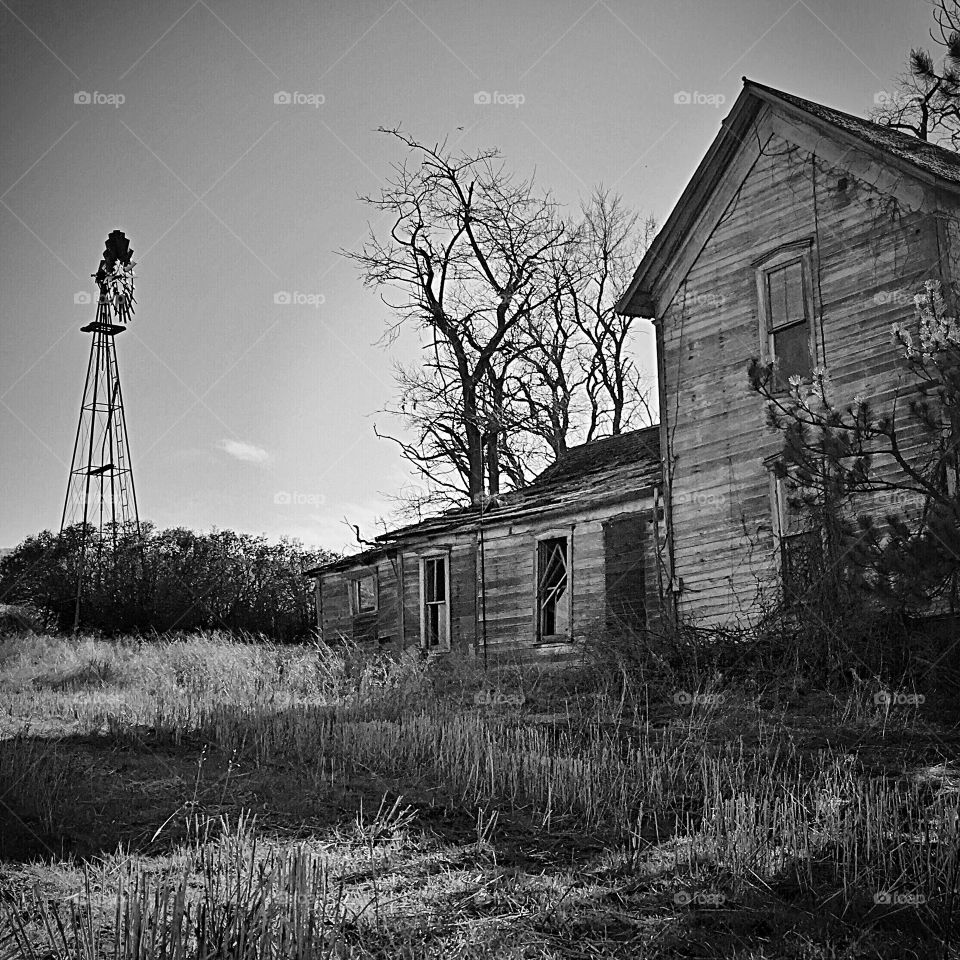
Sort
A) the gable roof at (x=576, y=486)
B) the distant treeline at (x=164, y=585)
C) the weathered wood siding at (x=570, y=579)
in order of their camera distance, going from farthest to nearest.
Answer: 1. the distant treeline at (x=164, y=585)
2. the gable roof at (x=576, y=486)
3. the weathered wood siding at (x=570, y=579)

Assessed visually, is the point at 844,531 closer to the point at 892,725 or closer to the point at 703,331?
the point at 892,725

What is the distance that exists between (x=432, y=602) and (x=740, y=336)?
9.90 meters

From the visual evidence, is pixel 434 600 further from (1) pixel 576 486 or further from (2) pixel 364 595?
(1) pixel 576 486

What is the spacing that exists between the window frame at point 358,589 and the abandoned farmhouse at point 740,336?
6.22 meters

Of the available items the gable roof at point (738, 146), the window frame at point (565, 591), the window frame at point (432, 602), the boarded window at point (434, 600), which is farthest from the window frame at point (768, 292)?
the boarded window at point (434, 600)

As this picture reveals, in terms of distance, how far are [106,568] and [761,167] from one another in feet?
74.7

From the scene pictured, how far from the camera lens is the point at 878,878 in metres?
6.16

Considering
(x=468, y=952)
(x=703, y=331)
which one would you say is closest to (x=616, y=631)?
(x=703, y=331)
